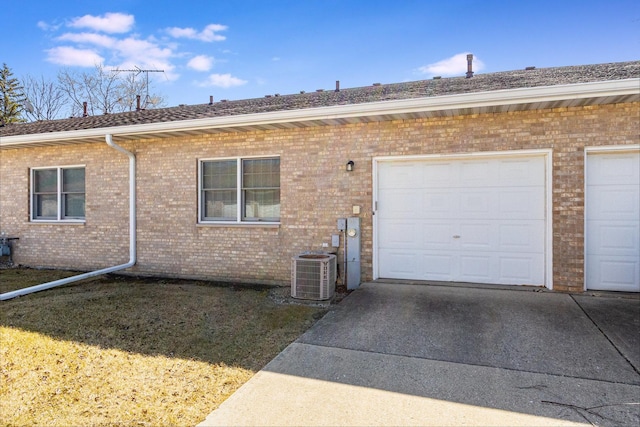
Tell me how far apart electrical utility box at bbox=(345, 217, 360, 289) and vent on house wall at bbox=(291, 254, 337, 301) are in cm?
64

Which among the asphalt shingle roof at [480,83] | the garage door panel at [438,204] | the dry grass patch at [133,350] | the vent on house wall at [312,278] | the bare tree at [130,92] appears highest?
the bare tree at [130,92]

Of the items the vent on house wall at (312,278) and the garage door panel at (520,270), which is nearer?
the vent on house wall at (312,278)

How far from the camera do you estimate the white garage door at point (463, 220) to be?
6105 mm

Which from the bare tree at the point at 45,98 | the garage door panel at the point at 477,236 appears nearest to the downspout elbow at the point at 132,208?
the garage door panel at the point at 477,236

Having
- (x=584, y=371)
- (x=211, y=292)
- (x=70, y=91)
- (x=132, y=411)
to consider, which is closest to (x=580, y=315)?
(x=584, y=371)

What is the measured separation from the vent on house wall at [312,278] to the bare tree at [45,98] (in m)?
26.1

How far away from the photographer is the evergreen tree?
2711 centimetres

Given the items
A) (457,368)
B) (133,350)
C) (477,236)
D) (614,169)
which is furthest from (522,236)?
(133,350)

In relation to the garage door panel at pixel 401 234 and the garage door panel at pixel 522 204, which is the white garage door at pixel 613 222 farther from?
the garage door panel at pixel 401 234

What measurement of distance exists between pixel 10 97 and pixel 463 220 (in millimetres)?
35272

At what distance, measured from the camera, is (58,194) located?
901 cm

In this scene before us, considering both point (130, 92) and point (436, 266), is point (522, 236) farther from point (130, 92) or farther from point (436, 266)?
point (130, 92)

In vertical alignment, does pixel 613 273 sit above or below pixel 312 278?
above

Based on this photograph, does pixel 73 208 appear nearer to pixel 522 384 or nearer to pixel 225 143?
pixel 225 143
